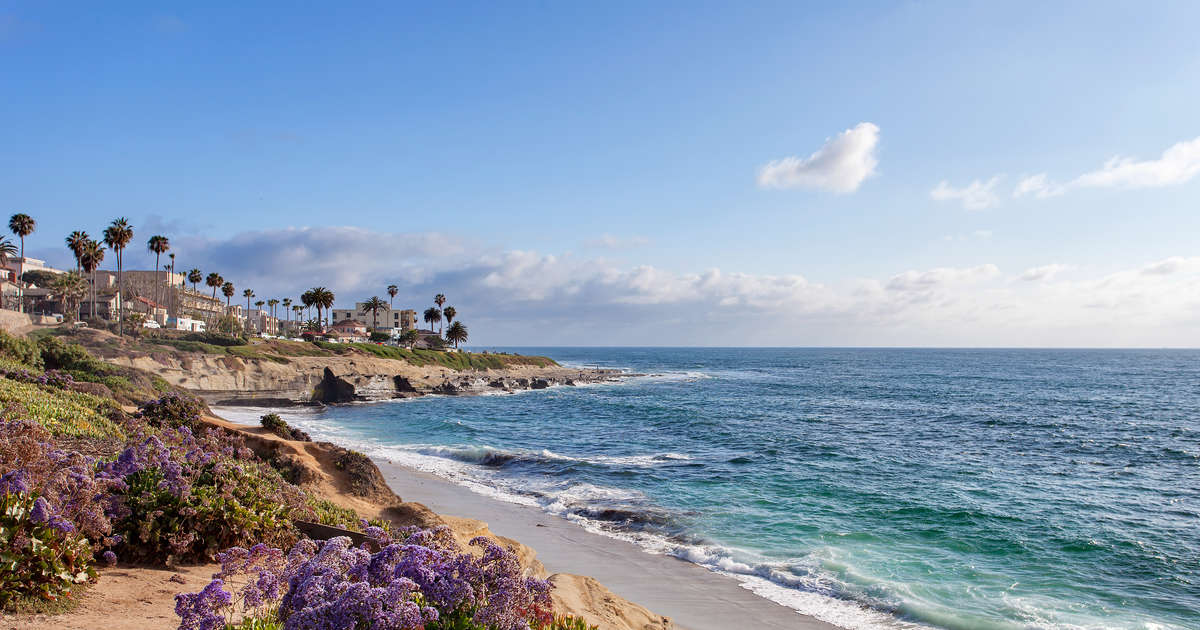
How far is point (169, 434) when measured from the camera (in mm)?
11023

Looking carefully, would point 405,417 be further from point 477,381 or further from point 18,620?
point 18,620

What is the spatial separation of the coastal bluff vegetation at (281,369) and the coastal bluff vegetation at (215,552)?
1470 inches

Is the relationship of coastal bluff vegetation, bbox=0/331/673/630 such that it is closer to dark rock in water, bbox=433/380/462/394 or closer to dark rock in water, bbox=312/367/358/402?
dark rock in water, bbox=312/367/358/402

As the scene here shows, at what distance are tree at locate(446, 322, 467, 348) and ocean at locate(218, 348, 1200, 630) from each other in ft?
241

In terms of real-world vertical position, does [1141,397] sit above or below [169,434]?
below

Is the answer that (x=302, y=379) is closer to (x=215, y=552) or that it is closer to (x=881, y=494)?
(x=881, y=494)

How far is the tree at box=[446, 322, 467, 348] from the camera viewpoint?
121938mm

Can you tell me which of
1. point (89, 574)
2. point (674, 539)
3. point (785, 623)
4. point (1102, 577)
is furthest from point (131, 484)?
point (1102, 577)

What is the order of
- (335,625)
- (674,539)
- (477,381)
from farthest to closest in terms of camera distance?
1. (477,381)
2. (674,539)
3. (335,625)

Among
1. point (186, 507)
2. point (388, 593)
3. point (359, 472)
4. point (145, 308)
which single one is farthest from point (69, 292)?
point (388, 593)

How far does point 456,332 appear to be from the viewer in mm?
121875

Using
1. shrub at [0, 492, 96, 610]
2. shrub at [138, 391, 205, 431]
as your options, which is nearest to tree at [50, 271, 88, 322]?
shrub at [138, 391, 205, 431]

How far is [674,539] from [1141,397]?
6902 centimetres

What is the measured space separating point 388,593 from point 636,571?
10.1 meters
